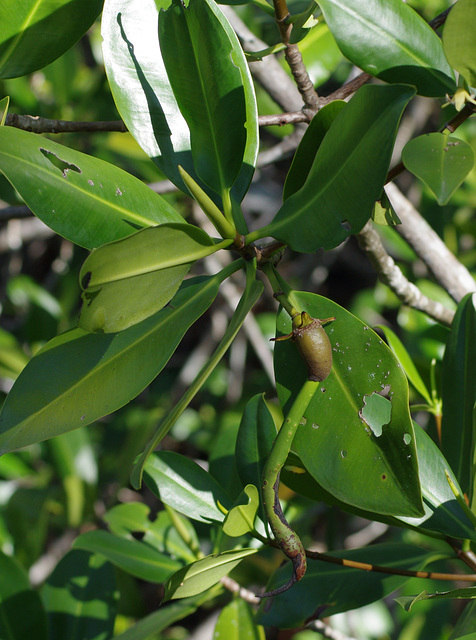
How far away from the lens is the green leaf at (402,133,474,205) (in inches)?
20.5

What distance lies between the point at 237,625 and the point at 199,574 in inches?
17.2

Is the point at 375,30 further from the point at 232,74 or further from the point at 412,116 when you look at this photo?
the point at 412,116

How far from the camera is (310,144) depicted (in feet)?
2.02

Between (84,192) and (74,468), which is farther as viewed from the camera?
(74,468)

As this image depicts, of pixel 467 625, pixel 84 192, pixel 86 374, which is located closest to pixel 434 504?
pixel 467 625

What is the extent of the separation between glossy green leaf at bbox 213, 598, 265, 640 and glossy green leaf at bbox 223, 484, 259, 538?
0.42 m

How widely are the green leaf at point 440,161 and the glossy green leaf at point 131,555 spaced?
76 cm

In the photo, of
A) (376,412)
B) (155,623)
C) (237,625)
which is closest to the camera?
(376,412)

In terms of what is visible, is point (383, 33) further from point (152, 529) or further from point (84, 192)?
point (152, 529)

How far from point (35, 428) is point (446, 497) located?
1.66 feet

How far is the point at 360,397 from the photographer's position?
0.60 metres

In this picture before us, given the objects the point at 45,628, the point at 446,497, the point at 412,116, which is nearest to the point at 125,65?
the point at 446,497

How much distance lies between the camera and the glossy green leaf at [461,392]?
81cm

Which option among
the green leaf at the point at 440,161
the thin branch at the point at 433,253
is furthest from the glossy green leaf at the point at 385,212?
the thin branch at the point at 433,253
